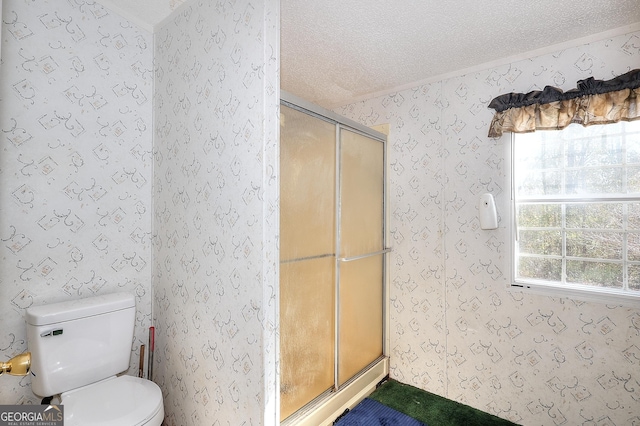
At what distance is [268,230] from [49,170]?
1.14 metres

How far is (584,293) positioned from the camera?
69.6 inches

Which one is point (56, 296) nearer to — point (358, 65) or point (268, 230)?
point (268, 230)

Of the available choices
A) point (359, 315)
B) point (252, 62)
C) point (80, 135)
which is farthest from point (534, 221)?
point (80, 135)

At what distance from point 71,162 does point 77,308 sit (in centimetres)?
72

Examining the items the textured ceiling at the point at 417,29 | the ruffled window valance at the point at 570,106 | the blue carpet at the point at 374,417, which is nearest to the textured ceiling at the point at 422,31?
the textured ceiling at the point at 417,29

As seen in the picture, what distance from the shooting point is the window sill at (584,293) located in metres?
1.66

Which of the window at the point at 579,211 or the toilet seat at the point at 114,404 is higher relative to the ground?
the window at the point at 579,211

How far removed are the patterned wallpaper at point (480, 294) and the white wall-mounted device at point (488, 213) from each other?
8 cm

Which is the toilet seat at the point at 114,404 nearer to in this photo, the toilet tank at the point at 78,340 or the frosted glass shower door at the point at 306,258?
the toilet tank at the point at 78,340

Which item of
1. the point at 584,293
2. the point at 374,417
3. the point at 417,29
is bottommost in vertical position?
the point at 374,417

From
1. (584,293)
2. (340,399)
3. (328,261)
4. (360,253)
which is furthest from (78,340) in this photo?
(584,293)

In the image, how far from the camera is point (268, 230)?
1.31m

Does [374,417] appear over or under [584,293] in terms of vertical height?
under

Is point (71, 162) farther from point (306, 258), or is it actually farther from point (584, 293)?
point (584, 293)
